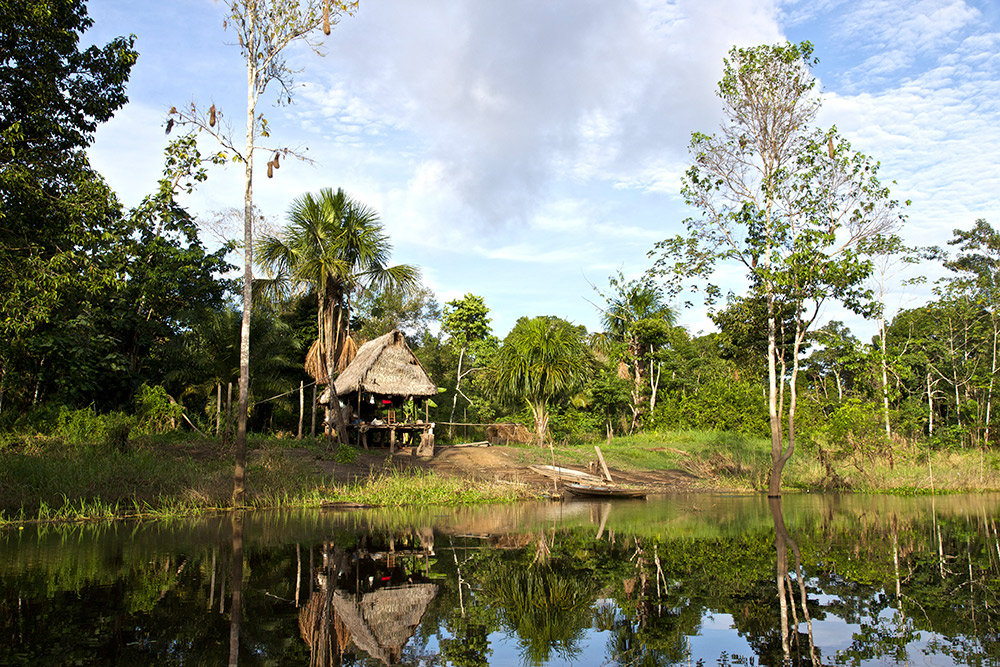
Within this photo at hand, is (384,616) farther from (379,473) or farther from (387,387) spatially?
(387,387)

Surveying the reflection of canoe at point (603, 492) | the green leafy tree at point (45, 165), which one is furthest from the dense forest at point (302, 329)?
the reflection of canoe at point (603, 492)

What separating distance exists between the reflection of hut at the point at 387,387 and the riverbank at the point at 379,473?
1.32 metres

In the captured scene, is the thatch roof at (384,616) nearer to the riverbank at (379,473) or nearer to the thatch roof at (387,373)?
the riverbank at (379,473)

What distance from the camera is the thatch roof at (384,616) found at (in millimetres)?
5051

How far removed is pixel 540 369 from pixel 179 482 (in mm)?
13545

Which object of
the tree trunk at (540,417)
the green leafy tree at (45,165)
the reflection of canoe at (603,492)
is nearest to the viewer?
the green leafy tree at (45,165)

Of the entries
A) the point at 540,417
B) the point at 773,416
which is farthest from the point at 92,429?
the point at 773,416

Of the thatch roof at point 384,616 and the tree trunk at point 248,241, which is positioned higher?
the tree trunk at point 248,241

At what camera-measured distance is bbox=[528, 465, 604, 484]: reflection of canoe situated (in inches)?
743

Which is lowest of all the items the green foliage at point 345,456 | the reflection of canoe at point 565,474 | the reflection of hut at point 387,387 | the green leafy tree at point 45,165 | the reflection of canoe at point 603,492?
the reflection of canoe at point 603,492

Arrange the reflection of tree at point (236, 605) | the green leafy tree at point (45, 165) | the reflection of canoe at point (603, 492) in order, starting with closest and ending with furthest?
the reflection of tree at point (236, 605) < the green leafy tree at point (45, 165) < the reflection of canoe at point (603, 492)

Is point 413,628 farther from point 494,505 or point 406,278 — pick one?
point 406,278

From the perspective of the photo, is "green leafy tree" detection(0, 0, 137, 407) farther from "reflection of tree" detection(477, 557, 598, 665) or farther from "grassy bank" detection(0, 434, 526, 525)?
"reflection of tree" detection(477, 557, 598, 665)

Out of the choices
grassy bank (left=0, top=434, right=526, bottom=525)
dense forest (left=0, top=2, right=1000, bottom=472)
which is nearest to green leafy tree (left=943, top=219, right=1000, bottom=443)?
dense forest (left=0, top=2, right=1000, bottom=472)
